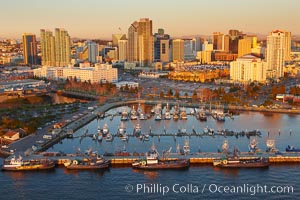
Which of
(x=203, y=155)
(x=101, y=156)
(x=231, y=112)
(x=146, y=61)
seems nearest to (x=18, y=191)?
(x=101, y=156)

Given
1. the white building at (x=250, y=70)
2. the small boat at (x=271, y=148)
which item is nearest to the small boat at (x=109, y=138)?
the small boat at (x=271, y=148)

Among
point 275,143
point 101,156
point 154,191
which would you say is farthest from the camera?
point 275,143

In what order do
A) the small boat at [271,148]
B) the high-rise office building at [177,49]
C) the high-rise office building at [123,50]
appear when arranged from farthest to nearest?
the high-rise office building at [177,49] → the high-rise office building at [123,50] → the small boat at [271,148]

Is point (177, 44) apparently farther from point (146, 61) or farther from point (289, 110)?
point (289, 110)

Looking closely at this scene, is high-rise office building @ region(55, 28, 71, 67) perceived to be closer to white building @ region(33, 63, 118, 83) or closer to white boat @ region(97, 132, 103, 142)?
white building @ region(33, 63, 118, 83)

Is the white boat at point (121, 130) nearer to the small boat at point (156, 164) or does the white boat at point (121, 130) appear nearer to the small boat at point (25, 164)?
the small boat at point (156, 164)

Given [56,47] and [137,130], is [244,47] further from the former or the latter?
[137,130]
